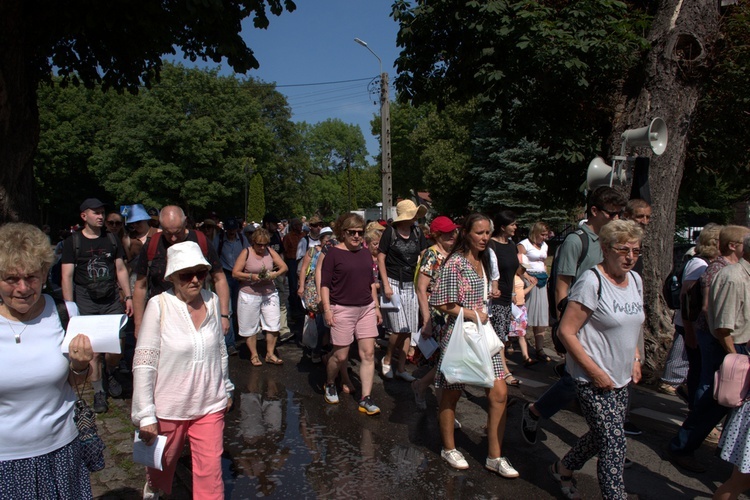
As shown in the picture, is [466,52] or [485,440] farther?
[466,52]

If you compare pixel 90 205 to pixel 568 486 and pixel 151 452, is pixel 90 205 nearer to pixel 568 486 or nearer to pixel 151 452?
pixel 151 452

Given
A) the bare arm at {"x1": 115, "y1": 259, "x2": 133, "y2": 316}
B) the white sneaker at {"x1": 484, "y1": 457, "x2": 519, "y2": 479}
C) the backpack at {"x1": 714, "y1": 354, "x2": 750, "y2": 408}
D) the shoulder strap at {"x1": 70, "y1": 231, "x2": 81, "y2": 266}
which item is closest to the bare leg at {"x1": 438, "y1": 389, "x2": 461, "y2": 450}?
the white sneaker at {"x1": 484, "y1": 457, "x2": 519, "y2": 479}

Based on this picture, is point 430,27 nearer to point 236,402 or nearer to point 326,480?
point 236,402

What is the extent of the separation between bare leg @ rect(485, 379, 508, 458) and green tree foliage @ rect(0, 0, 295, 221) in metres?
5.10

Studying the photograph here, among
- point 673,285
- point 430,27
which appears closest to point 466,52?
point 430,27

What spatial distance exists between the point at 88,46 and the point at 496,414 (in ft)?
30.2

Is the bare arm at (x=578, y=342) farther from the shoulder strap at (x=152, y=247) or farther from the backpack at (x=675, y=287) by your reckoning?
the shoulder strap at (x=152, y=247)

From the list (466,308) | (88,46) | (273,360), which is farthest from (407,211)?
(88,46)

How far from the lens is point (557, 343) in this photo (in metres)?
3.94

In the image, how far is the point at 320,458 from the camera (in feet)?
15.1

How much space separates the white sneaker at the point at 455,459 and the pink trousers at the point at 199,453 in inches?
70.1

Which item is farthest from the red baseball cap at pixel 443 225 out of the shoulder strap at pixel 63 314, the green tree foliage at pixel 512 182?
the green tree foliage at pixel 512 182

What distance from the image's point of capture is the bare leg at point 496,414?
13.3 feet

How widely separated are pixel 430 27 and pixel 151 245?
21.0 ft
